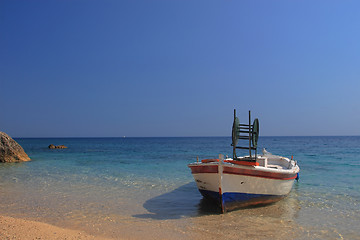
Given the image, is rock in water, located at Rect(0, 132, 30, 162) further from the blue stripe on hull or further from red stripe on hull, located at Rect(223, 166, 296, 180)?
red stripe on hull, located at Rect(223, 166, 296, 180)

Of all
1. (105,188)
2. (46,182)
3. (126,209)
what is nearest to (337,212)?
(126,209)

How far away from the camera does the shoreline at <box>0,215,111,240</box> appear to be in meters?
6.14

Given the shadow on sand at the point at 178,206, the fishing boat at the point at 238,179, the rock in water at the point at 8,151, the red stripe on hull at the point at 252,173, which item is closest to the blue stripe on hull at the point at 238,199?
the fishing boat at the point at 238,179

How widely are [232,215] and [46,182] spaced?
9.94m

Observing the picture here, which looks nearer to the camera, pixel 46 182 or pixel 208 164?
pixel 208 164

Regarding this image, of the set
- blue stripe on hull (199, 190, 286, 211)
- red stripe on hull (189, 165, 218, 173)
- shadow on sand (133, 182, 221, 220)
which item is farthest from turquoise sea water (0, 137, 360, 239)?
red stripe on hull (189, 165, 218, 173)

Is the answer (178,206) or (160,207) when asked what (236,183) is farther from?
(160,207)

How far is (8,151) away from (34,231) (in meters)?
20.0

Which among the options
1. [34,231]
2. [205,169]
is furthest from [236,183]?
[34,231]

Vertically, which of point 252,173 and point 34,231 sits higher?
point 252,173

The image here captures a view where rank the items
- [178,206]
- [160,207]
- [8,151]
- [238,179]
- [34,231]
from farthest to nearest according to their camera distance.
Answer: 1. [8,151]
2. [178,206]
3. [160,207]
4. [238,179]
5. [34,231]

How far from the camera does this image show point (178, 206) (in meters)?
9.79

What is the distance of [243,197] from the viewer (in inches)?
352

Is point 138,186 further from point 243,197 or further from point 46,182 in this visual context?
point 243,197
